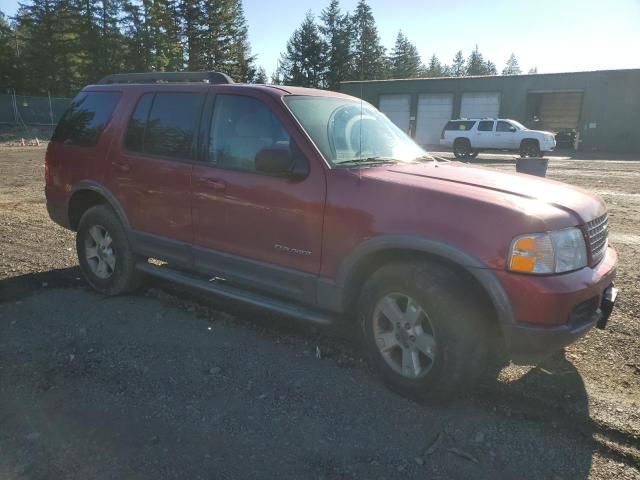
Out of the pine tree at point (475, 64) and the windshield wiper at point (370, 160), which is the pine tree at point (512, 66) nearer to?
the pine tree at point (475, 64)

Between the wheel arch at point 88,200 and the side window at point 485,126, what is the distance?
976 inches

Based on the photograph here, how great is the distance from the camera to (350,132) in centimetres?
418

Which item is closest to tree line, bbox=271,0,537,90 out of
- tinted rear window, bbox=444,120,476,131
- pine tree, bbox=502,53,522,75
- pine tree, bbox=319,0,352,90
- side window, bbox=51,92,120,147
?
pine tree, bbox=319,0,352,90

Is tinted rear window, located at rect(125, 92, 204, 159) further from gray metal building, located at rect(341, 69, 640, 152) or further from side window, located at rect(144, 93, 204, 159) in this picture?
gray metal building, located at rect(341, 69, 640, 152)

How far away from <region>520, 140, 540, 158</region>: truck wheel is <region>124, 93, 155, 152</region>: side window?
A: 80.6 feet

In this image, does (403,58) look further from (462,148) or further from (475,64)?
(462,148)

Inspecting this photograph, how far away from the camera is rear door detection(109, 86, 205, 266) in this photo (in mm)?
4477

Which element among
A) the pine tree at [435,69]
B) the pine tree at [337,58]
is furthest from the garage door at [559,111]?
the pine tree at [435,69]

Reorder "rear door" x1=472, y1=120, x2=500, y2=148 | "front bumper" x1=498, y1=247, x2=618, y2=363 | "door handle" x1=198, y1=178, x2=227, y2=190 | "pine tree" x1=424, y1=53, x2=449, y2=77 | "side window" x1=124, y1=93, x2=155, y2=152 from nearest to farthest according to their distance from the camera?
1. "front bumper" x1=498, y1=247, x2=618, y2=363
2. "door handle" x1=198, y1=178, x2=227, y2=190
3. "side window" x1=124, y1=93, x2=155, y2=152
4. "rear door" x1=472, y1=120, x2=500, y2=148
5. "pine tree" x1=424, y1=53, x2=449, y2=77

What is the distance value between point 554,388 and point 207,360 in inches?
96.9

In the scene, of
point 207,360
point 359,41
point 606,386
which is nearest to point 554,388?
point 606,386

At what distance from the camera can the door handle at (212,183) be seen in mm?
4148

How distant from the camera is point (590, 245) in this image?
3.18 meters

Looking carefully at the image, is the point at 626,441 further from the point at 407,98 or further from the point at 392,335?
the point at 407,98
